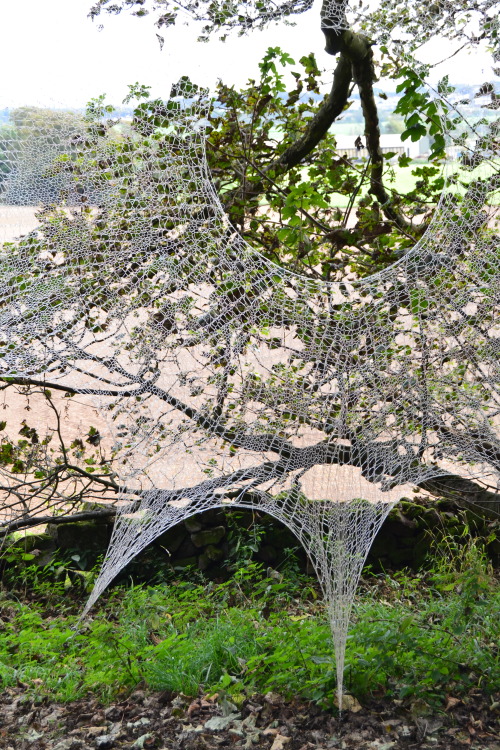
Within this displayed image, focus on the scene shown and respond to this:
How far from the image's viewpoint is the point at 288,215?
309 cm

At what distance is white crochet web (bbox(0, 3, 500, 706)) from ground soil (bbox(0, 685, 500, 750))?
44cm

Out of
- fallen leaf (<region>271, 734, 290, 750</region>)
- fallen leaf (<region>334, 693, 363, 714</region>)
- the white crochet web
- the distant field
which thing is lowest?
fallen leaf (<region>271, 734, 290, 750</region>)

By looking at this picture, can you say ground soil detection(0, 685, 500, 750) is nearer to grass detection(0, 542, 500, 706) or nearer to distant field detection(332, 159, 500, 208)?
grass detection(0, 542, 500, 706)

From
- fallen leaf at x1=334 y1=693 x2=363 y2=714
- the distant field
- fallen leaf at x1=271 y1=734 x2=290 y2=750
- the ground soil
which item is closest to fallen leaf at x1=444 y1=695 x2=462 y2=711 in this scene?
the ground soil

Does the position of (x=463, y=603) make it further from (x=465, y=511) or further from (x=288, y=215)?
(x=288, y=215)

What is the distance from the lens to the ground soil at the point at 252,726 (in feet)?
6.64

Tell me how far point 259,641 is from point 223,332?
3.35 feet

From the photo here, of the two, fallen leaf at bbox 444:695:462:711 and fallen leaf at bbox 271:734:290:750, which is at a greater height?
fallen leaf at bbox 444:695:462:711

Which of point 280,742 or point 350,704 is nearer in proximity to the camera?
point 280,742

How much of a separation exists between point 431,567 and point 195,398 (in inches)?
69.4

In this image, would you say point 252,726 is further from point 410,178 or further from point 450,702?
point 410,178

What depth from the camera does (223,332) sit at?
226 cm

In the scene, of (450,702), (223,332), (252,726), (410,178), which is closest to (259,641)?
(252,726)

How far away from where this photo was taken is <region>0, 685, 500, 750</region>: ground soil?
2.02 m
